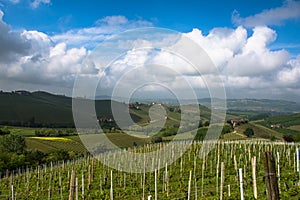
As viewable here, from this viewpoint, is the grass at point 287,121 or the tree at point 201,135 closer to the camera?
the tree at point 201,135

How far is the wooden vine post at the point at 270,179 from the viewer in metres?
6.39

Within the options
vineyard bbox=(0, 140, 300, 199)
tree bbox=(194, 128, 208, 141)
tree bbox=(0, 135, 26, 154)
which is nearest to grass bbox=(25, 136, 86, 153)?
tree bbox=(0, 135, 26, 154)

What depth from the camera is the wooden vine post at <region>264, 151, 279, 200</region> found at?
6.39m

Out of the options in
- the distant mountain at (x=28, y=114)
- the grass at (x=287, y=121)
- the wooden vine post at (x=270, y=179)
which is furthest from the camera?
the grass at (x=287, y=121)

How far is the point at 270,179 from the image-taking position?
6.48m

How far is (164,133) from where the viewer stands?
7269cm

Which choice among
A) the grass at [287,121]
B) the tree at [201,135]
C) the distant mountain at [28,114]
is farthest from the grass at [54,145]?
the grass at [287,121]

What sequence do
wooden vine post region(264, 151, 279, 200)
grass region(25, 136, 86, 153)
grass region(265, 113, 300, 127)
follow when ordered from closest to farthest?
wooden vine post region(264, 151, 279, 200)
grass region(25, 136, 86, 153)
grass region(265, 113, 300, 127)

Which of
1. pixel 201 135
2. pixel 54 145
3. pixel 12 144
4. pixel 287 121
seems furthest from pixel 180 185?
pixel 287 121

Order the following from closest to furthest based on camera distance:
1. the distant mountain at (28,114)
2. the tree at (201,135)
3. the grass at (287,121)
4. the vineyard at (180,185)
Answer: the vineyard at (180,185) → the tree at (201,135) → the distant mountain at (28,114) → the grass at (287,121)

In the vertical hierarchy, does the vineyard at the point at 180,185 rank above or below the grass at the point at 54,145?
above

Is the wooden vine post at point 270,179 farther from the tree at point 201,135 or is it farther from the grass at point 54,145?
the grass at point 54,145

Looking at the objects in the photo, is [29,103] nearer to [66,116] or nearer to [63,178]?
[66,116]

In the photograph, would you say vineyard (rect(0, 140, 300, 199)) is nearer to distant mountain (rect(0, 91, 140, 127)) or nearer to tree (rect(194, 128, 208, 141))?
tree (rect(194, 128, 208, 141))
